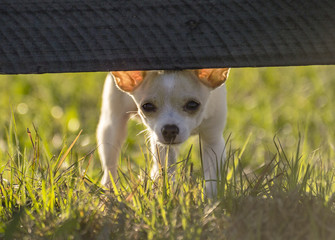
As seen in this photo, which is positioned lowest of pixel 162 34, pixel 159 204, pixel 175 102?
pixel 175 102

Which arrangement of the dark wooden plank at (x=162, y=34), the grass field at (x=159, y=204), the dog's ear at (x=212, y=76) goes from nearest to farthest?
the grass field at (x=159, y=204)
the dark wooden plank at (x=162, y=34)
the dog's ear at (x=212, y=76)

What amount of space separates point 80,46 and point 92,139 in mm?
2673

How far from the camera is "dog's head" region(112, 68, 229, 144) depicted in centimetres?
395

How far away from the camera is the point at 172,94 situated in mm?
3977

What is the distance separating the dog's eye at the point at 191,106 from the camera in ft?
13.2

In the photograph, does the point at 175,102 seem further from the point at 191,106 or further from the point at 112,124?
the point at 112,124

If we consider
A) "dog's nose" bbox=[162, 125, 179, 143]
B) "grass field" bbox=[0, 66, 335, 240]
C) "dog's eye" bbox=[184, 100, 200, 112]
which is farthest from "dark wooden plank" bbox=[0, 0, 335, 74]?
"dog's eye" bbox=[184, 100, 200, 112]

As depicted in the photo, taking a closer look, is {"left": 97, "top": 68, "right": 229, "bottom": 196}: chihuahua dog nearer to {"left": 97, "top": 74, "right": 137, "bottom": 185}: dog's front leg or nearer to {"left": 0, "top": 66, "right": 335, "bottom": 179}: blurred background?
{"left": 97, "top": 74, "right": 137, "bottom": 185}: dog's front leg

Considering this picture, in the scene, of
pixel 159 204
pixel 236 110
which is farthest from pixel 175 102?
pixel 236 110

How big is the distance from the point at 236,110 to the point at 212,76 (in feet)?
7.60

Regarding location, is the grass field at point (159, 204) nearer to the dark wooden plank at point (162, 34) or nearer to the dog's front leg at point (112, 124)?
the dark wooden plank at point (162, 34)

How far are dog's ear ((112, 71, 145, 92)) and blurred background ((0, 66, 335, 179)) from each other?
0.92 meters

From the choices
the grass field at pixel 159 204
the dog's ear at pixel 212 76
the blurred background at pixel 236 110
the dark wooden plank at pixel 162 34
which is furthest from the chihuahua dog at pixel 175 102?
the dark wooden plank at pixel 162 34

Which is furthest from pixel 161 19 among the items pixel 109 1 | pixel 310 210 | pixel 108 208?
pixel 310 210
